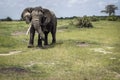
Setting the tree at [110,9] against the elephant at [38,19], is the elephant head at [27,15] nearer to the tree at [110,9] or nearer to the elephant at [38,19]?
the elephant at [38,19]

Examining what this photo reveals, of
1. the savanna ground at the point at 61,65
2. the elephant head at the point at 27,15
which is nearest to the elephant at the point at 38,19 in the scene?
the elephant head at the point at 27,15

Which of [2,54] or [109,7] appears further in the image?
[109,7]

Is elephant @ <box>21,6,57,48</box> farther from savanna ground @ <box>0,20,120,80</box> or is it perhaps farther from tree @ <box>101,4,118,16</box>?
tree @ <box>101,4,118,16</box>

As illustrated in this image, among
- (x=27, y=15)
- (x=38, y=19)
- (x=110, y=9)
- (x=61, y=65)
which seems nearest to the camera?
(x=61, y=65)

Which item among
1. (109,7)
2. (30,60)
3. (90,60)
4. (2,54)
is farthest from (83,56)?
(109,7)

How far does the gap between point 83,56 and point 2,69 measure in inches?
200

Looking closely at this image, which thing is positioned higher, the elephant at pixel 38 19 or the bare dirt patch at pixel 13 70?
the elephant at pixel 38 19

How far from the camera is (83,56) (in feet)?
55.3

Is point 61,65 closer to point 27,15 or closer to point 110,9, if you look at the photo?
point 27,15

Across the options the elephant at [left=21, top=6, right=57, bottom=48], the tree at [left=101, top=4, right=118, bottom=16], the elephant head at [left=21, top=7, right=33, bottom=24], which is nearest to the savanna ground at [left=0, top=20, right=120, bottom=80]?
the elephant at [left=21, top=6, right=57, bottom=48]

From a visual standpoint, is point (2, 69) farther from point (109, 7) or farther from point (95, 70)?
point (109, 7)

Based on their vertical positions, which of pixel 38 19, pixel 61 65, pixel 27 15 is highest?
pixel 27 15

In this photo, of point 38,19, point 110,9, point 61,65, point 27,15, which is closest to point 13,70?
point 61,65

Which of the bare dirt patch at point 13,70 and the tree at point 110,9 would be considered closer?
the bare dirt patch at point 13,70
